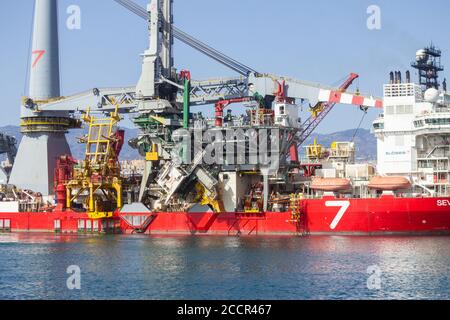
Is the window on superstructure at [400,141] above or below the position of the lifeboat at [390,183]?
above

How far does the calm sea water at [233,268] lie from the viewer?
30125mm

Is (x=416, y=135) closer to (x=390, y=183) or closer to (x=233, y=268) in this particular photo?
(x=390, y=183)

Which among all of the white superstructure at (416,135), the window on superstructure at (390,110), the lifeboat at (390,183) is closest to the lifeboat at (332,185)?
the lifeboat at (390,183)

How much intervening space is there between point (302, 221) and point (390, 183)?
6.12 m

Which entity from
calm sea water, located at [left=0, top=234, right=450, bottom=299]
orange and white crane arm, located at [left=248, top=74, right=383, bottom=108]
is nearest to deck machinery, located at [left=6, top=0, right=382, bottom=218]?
orange and white crane arm, located at [left=248, top=74, right=383, bottom=108]

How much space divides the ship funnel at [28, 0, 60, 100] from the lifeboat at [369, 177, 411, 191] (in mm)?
29439

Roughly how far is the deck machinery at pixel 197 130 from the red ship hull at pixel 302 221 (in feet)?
3.49

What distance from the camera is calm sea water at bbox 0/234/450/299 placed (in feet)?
98.8

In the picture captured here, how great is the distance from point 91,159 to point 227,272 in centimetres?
2516

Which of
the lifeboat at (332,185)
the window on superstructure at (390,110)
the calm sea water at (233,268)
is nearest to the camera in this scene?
the calm sea water at (233,268)

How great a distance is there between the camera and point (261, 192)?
5181 cm

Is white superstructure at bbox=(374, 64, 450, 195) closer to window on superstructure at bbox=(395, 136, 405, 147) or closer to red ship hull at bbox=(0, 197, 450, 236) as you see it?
window on superstructure at bbox=(395, 136, 405, 147)

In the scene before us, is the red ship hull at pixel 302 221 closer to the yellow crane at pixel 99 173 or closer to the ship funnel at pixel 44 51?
the yellow crane at pixel 99 173
